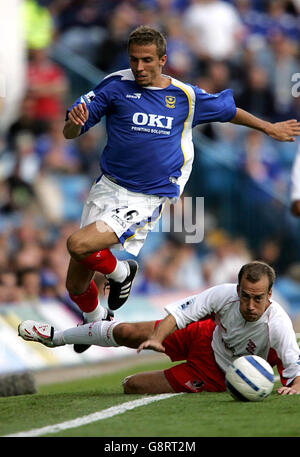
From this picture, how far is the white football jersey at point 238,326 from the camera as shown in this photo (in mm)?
6988

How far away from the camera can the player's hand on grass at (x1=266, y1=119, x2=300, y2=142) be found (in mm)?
7852

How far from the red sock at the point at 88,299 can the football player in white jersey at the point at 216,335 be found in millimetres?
231

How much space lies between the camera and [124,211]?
7730 mm

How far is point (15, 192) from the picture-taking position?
12.8 metres

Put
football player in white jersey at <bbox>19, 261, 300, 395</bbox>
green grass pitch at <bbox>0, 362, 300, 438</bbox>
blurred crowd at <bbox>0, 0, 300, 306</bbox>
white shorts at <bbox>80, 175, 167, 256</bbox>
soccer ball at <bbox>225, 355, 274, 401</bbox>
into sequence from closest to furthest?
green grass pitch at <bbox>0, 362, 300, 438</bbox>, soccer ball at <bbox>225, 355, 274, 401</bbox>, football player in white jersey at <bbox>19, 261, 300, 395</bbox>, white shorts at <bbox>80, 175, 167, 256</bbox>, blurred crowd at <bbox>0, 0, 300, 306</bbox>

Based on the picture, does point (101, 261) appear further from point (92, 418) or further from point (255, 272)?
point (92, 418)

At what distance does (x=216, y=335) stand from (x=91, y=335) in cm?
122

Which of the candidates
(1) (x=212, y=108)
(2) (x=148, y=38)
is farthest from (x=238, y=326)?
(2) (x=148, y=38)

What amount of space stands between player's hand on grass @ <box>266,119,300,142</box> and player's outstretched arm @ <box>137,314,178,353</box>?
195 cm

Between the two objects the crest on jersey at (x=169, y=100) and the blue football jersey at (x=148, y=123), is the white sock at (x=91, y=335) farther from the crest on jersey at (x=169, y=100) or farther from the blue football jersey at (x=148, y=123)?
the crest on jersey at (x=169, y=100)

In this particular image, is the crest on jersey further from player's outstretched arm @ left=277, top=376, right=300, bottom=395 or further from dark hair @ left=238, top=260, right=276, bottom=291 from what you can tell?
player's outstretched arm @ left=277, top=376, right=300, bottom=395

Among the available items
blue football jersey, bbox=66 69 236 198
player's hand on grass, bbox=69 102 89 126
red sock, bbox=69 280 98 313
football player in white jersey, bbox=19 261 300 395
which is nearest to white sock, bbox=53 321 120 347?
football player in white jersey, bbox=19 261 300 395
